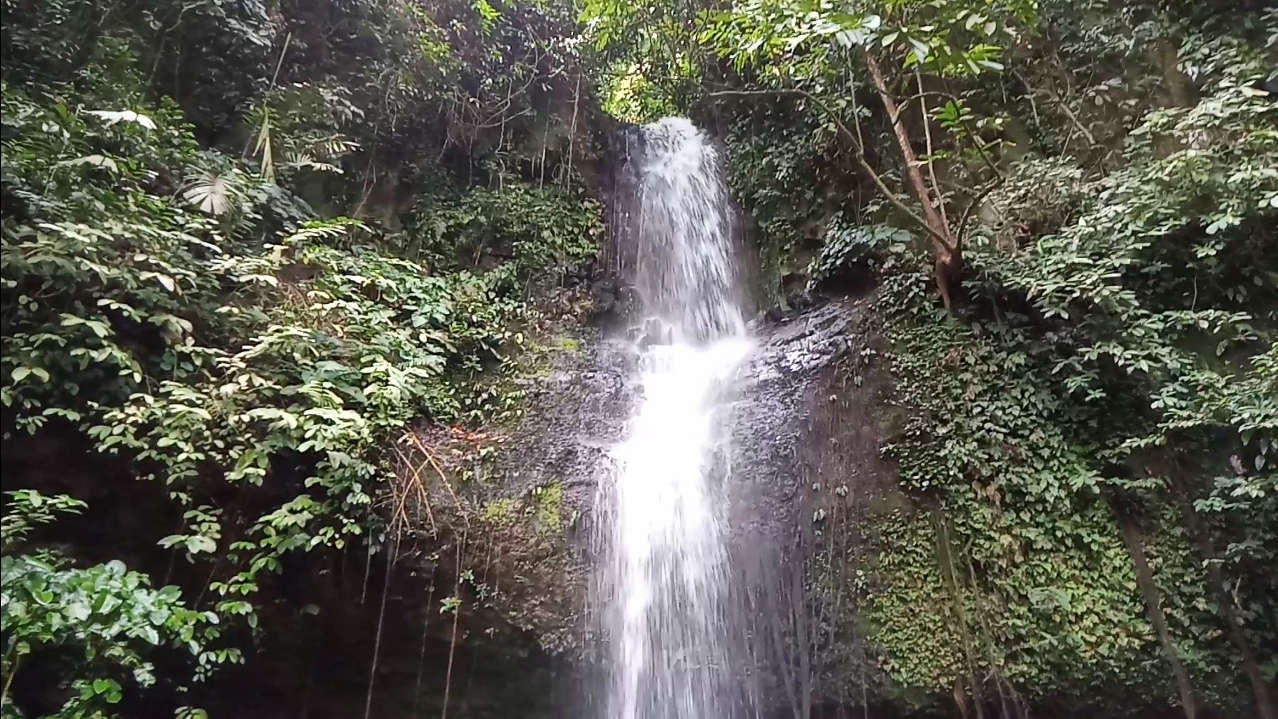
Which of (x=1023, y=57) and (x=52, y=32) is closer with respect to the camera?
(x=52, y=32)

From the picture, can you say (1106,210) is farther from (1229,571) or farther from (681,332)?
(681,332)

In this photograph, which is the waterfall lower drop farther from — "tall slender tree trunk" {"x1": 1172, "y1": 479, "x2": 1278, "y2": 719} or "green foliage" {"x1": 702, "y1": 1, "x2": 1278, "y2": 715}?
"tall slender tree trunk" {"x1": 1172, "y1": 479, "x2": 1278, "y2": 719}

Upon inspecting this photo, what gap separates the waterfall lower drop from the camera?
4594 millimetres

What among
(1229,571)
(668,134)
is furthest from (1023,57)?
(1229,571)

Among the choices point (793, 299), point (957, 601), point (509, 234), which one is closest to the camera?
point (957, 601)

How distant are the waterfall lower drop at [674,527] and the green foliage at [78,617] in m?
2.38

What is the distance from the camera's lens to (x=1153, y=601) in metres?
4.34

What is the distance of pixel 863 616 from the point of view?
4.43 meters

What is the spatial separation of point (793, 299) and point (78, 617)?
6.08 metres

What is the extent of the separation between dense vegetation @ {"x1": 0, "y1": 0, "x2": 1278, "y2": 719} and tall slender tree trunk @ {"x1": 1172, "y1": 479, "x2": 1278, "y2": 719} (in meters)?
0.02

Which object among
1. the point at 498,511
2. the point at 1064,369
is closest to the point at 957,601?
the point at 1064,369

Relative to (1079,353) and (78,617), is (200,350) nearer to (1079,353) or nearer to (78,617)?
(78,617)

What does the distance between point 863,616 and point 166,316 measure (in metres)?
4.61

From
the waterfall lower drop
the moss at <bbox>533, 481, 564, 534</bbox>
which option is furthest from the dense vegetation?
the moss at <bbox>533, 481, 564, 534</bbox>
